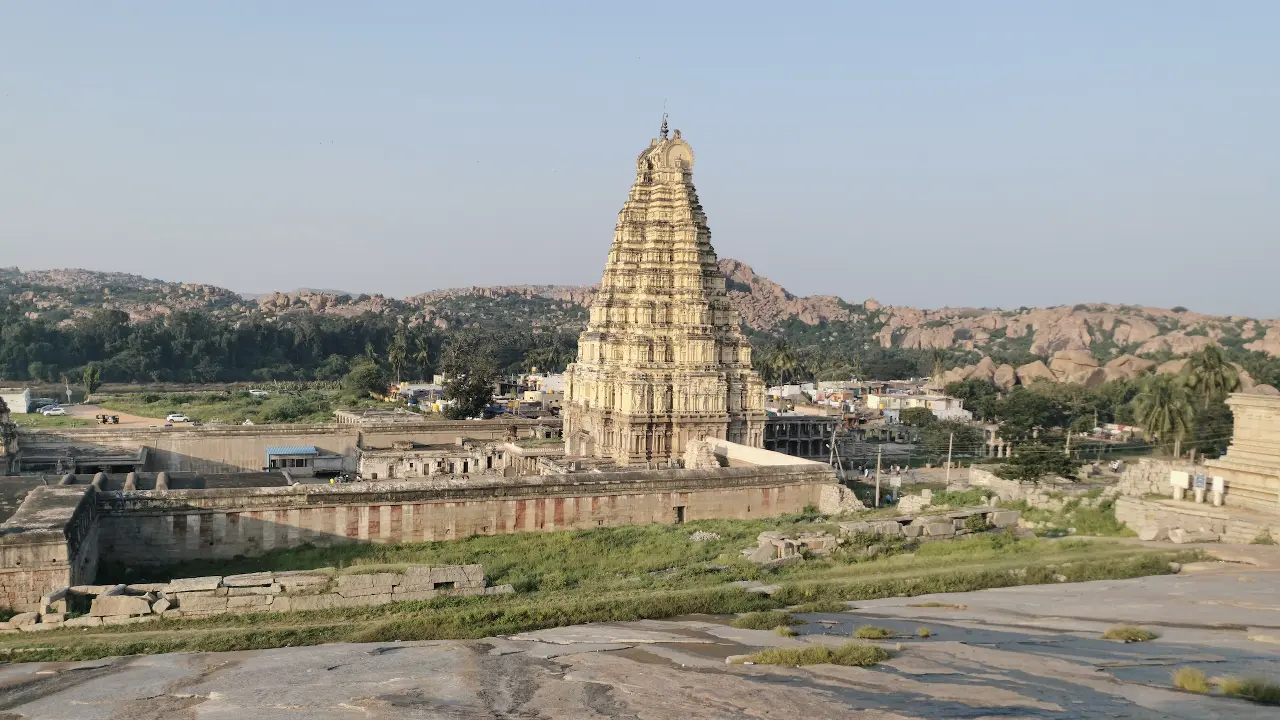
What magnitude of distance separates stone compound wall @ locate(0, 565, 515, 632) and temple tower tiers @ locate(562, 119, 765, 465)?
75.9 ft

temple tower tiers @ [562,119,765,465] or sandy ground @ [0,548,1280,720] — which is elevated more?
temple tower tiers @ [562,119,765,465]

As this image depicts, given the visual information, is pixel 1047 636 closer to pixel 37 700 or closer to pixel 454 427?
pixel 37 700

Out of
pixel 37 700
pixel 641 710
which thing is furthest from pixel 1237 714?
pixel 37 700

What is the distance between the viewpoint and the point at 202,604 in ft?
57.3

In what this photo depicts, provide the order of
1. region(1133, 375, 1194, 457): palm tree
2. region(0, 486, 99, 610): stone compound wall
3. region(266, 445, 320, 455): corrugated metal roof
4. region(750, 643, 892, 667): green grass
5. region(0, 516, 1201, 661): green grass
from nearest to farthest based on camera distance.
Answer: region(750, 643, 892, 667): green grass < region(0, 516, 1201, 661): green grass < region(0, 486, 99, 610): stone compound wall < region(266, 445, 320, 455): corrugated metal roof < region(1133, 375, 1194, 457): palm tree

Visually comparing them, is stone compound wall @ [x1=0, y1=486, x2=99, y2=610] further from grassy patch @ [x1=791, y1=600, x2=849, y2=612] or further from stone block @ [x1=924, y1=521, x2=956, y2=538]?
stone block @ [x1=924, y1=521, x2=956, y2=538]

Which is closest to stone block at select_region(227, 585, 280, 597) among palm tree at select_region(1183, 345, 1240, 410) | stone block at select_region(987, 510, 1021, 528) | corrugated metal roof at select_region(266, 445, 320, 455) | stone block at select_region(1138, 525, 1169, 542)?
stone block at select_region(987, 510, 1021, 528)

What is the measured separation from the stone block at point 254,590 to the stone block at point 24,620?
2.80 metres

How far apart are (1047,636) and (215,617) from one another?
12.3 metres

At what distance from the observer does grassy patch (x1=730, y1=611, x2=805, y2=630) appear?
566 inches

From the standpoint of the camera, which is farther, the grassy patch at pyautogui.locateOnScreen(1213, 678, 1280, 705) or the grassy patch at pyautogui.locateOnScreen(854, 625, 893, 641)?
the grassy patch at pyautogui.locateOnScreen(854, 625, 893, 641)

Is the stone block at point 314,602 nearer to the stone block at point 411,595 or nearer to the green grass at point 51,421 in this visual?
the stone block at point 411,595

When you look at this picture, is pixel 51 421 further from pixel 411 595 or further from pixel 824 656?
pixel 824 656

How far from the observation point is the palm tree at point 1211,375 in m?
50.7
